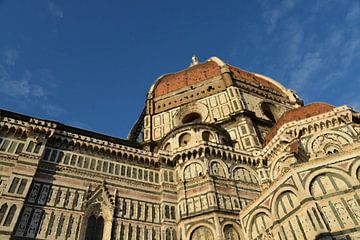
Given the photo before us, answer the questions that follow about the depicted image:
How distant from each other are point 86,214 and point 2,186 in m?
5.00

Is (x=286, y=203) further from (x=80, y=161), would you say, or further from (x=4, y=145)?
(x=4, y=145)

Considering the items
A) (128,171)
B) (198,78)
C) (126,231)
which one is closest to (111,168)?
(128,171)

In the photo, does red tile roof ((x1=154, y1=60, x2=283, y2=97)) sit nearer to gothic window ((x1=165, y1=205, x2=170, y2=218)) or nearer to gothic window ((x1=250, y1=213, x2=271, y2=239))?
gothic window ((x1=165, y1=205, x2=170, y2=218))

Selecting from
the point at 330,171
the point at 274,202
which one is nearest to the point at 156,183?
the point at 274,202

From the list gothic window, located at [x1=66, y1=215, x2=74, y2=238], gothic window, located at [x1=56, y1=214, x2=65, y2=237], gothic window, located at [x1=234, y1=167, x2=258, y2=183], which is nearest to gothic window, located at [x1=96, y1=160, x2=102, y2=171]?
gothic window, located at [x1=66, y1=215, x2=74, y2=238]

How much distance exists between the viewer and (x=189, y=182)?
68.2ft

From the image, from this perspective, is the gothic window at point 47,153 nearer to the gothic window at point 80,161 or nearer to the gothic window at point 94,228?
the gothic window at point 80,161

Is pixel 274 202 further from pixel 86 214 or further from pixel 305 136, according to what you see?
pixel 86 214

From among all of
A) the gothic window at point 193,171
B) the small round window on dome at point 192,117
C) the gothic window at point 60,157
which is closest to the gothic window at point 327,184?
the gothic window at point 193,171

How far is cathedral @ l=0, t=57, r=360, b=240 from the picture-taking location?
49.3 ft

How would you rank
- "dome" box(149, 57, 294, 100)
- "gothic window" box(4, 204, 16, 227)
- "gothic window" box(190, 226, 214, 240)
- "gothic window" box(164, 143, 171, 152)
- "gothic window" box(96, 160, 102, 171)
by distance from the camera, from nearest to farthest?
"gothic window" box(4, 204, 16, 227) < "gothic window" box(190, 226, 214, 240) < "gothic window" box(96, 160, 102, 171) < "gothic window" box(164, 143, 171, 152) < "dome" box(149, 57, 294, 100)

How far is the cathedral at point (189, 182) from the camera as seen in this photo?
49.3 ft

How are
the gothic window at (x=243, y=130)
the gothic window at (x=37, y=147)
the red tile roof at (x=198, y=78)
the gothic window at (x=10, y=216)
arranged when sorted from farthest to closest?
1. the red tile roof at (x=198, y=78)
2. the gothic window at (x=243, y=130)
3. the gothic window at (x=37, y=147)
4. the gothic window at (x=10, y=216)

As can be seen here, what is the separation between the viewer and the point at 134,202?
19359 mm
